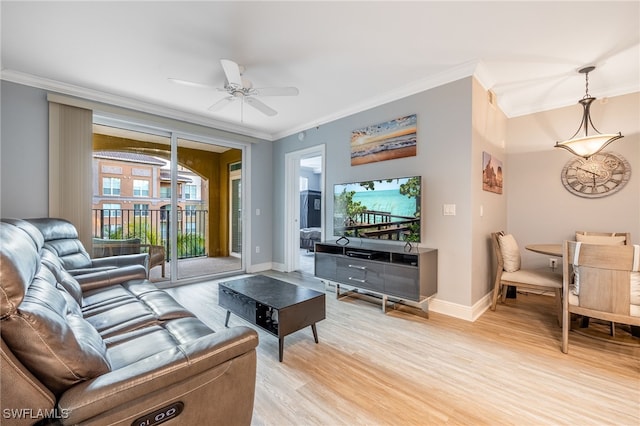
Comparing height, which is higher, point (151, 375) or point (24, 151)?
point (24, 151)

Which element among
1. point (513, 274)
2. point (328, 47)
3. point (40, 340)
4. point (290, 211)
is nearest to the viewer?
point (40, 340)

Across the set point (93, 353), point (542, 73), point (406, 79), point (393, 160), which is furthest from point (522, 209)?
point (93, 353)

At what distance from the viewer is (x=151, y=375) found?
919 millimetres

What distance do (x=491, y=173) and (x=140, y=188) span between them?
15.6 ft

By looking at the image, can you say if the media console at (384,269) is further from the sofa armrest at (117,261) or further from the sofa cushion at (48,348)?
the sofa cushion at (48,348)

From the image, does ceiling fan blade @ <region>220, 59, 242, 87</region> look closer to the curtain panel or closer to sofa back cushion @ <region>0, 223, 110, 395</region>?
sofa back cushion @ <region>0, 223, 110, 395</region>

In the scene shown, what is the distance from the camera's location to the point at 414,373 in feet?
6.14

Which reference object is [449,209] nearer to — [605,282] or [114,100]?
[605,282]

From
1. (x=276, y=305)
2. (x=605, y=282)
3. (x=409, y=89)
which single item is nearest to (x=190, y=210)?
(x=276, y=305)

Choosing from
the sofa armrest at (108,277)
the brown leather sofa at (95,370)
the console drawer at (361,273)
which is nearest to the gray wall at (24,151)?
the sofa armrest at (108,277)

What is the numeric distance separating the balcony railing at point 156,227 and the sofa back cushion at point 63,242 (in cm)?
89

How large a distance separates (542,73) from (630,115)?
133 cm

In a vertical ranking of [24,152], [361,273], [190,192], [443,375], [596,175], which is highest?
[24,152]

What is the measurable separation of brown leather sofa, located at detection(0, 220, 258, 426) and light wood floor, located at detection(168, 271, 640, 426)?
598 mm
